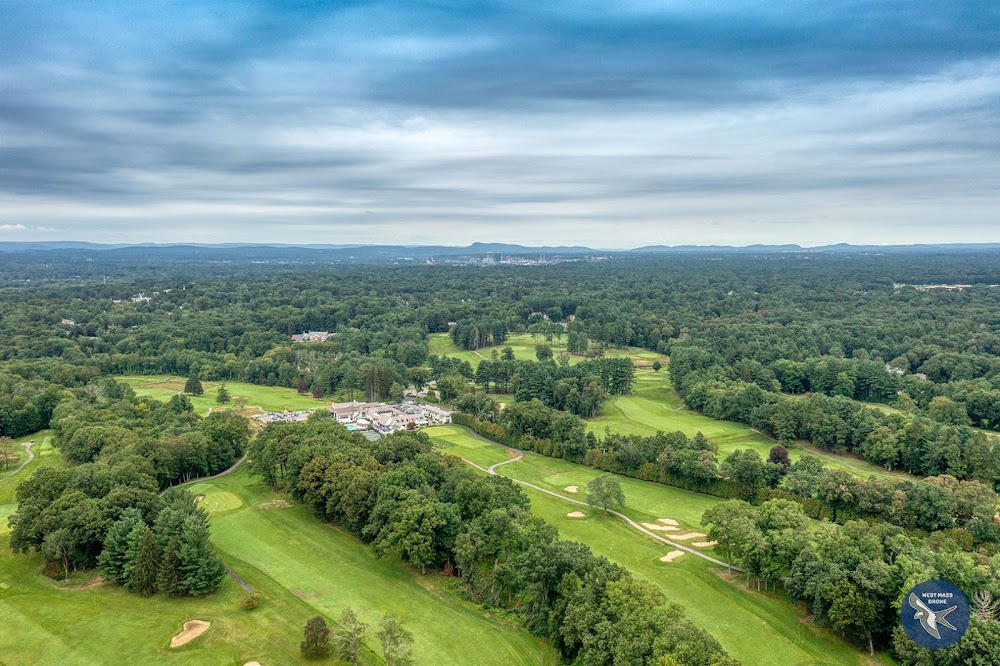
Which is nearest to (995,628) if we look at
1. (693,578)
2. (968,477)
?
(693,578)

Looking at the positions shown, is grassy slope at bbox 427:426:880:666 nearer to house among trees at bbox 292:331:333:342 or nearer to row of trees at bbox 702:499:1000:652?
row of trees at bbox 702:499:1000:652

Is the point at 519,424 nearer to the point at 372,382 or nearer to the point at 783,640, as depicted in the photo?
the point at 372,382

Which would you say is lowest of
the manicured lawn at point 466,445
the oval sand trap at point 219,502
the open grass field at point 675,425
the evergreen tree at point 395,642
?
the manicured lawn at point 466,445

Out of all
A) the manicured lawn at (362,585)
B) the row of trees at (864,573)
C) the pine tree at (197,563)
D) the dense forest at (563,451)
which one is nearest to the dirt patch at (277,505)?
the manicured lawn at (362,585)

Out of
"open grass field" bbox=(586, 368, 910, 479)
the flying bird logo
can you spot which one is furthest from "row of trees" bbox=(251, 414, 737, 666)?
"open grass field" bbox=(586, 368, 910, 479)

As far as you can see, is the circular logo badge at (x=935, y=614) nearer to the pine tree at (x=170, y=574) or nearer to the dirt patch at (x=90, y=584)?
the pine tree at (x=170, y=574)

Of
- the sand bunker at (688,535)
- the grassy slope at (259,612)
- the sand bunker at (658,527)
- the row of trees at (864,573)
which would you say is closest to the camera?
the row of trees at (864,573)
